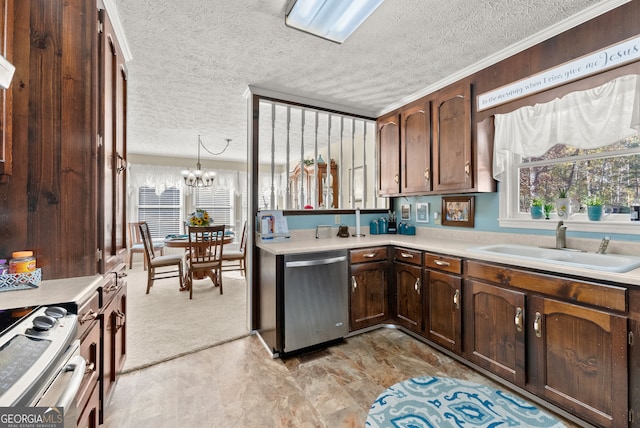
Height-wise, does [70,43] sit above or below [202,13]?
below

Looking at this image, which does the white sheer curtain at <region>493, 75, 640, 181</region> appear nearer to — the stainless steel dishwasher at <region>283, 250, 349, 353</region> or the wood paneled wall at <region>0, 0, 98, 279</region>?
the stainless steel dishwasher at <region>283, 250, 349, 353</region>

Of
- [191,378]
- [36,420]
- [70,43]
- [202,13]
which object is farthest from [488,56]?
[191,378]

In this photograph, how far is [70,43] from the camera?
136 cm

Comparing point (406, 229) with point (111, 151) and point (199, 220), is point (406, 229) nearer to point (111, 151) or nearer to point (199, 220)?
point (111, 151)

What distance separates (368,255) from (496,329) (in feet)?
3.79

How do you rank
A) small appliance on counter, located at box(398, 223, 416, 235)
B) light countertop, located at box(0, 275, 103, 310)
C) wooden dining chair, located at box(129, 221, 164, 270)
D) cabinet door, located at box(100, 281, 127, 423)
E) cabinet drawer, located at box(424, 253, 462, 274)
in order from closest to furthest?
light countertop, located at box(0, 275, 103, 310), cabinet door, located at box(100, 281, 127, 423), cabinet drawer, located at box(424, 253, 462, 274), small appliance on counter, located at box(398, 223, 416, 235), wooden dining chair, located at box(129, 221, 164, 270)

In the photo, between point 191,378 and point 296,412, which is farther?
point 191,378

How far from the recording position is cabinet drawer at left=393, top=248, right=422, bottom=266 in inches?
100.0

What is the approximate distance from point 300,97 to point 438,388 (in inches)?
116

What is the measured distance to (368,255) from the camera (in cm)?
271

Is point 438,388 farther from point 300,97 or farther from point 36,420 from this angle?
point 300,97

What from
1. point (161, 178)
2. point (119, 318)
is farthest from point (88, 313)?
point (161, 178)

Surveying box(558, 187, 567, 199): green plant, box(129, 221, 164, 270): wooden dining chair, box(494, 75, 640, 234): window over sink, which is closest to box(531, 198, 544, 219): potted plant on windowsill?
box(494, 75, 640, 234): window over sink

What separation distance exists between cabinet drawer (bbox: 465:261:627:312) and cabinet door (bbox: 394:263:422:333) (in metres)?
0.56
